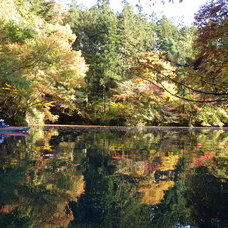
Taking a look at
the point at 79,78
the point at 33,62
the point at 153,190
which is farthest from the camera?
the point at 79,78

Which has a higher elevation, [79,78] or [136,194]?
[79,78]

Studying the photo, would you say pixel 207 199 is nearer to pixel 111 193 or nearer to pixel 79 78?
pixel 111 193

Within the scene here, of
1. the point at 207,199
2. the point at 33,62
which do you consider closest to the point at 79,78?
the point at 33,62

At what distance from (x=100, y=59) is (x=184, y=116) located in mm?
8489

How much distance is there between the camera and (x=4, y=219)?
8.40 ft

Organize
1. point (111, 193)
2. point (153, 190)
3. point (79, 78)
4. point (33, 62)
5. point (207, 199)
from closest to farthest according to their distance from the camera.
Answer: point (207, 199) < point (111, 193) < point (153, 190) < point (33, 62) < point (79, 78)

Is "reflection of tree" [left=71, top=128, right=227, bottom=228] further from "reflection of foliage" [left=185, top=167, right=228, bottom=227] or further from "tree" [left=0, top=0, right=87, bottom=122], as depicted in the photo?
"tree" [left=0, top=0, right=87, bottom=122]

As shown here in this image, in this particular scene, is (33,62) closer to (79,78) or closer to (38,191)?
(79,78)

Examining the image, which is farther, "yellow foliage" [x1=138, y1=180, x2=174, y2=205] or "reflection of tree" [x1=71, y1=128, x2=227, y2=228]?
"yellow foliage" [x1=138, y1=180, x2=174, y2=205]

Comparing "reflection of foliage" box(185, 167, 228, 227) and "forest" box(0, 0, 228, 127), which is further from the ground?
"forest" box(0, 0, 228, 127)

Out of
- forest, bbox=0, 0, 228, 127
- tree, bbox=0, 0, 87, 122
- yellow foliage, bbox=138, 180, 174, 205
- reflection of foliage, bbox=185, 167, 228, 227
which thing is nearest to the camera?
reflection of foliage, bbox=185, 167, 228, 227

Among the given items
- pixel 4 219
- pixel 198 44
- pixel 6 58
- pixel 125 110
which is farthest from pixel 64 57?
pixel 4 219

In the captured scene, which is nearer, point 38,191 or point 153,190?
point 38,191

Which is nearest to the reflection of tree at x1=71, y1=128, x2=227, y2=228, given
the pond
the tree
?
the pond
